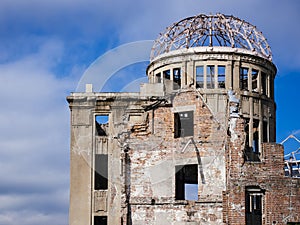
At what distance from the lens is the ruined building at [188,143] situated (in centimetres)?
2300

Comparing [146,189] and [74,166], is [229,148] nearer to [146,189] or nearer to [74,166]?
[146,189]

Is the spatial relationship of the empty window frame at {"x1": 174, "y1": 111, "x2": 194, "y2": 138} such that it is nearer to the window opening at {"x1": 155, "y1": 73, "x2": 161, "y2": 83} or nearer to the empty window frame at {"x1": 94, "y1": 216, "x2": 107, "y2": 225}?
the window opening at {"x1": 155, "y1": 73, "x2": 161, "y2": 83}

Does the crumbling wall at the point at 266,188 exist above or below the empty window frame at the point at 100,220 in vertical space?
above

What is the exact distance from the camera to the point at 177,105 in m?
27.6

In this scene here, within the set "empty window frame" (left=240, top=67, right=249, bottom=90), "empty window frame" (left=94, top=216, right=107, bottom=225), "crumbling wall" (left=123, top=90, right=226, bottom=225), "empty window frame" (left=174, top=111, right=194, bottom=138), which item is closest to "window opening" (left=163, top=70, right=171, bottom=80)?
"empty window frame" (left=240, top=67, right=249, bottom=90)

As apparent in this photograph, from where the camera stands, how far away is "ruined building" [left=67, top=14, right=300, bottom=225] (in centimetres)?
2300

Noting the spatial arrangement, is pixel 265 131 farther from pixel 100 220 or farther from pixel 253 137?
pixel 100 220

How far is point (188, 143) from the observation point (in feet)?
88.6

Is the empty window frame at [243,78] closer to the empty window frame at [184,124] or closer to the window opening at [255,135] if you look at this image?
the window opening at [255,135]

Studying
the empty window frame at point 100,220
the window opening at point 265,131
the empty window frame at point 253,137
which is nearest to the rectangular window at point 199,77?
the empty window frame at point 253,137

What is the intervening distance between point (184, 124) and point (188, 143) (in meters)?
1.63

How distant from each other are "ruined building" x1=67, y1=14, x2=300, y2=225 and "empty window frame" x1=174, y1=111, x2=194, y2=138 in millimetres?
64

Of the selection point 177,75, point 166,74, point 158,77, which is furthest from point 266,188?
point 158,77

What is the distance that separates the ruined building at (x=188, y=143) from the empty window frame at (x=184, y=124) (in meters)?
0.06
